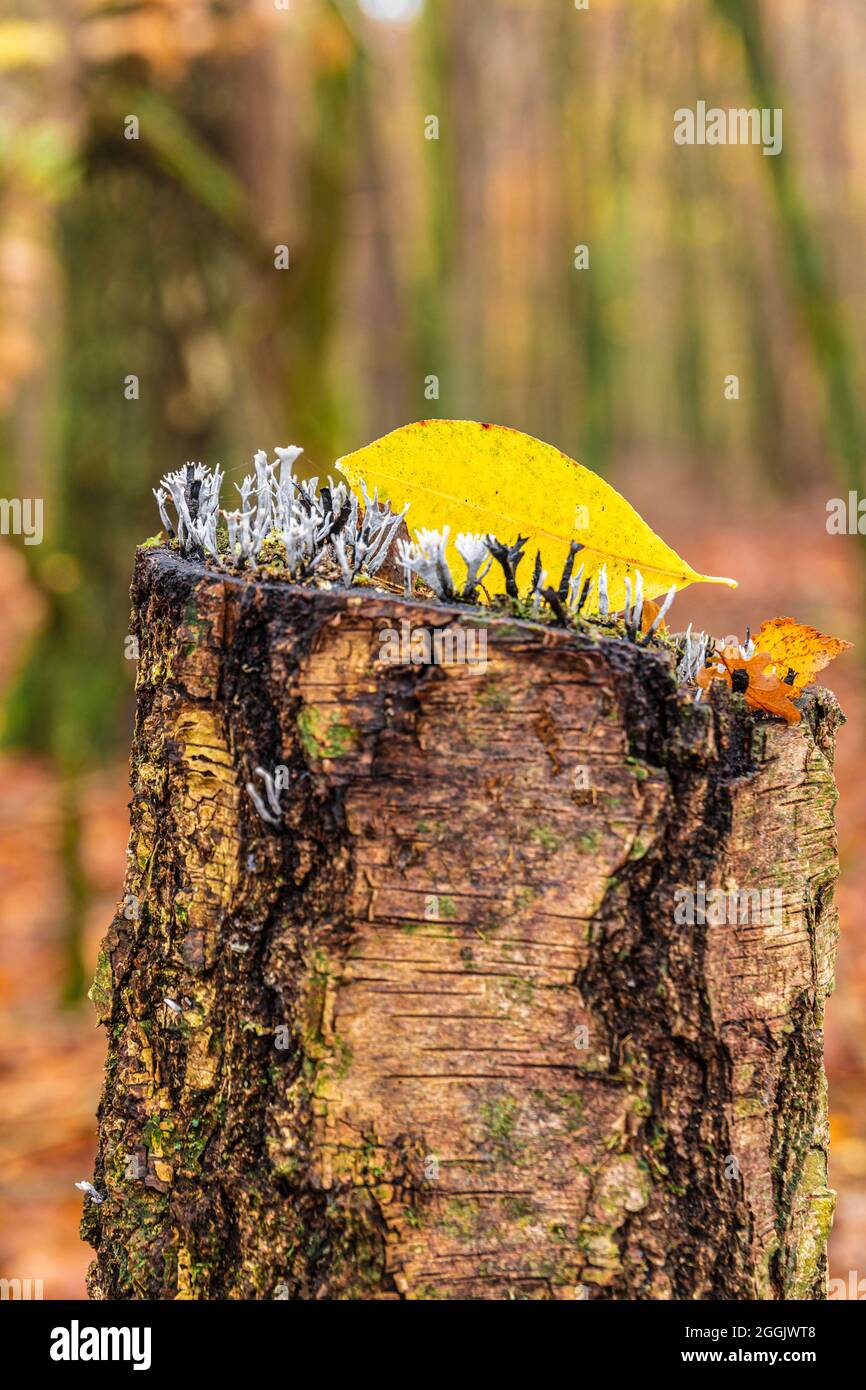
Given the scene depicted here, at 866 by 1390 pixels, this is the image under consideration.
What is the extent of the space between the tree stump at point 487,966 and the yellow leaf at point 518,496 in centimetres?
25

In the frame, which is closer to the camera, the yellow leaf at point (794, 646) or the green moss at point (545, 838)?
the green moss at point (545, 838)

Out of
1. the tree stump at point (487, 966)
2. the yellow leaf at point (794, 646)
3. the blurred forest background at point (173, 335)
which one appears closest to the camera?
the tree stump at point (487, 966)

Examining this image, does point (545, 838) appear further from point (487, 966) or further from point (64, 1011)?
point (64, 1011)

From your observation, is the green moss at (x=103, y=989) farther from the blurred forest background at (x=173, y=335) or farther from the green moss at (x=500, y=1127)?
the blurred forest background at (x=173, y=335)

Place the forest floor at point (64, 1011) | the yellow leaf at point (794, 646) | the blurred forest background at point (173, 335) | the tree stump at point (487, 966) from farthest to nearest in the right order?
the blurred forest background at point (173, 335)
the forest floor at point (64, 1011)
the yellow leaf at point (794, 646)
the tree stump at point (487, 966)

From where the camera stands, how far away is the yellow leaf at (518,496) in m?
1.47

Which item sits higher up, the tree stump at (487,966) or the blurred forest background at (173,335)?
the blurred forest background at (173,335)

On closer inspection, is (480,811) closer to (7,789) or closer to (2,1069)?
(2,1069)

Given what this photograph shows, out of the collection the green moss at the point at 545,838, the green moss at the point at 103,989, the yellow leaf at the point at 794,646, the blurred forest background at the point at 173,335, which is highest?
the blurred forest background at the point at 173,335

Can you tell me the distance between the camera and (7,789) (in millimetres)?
6852

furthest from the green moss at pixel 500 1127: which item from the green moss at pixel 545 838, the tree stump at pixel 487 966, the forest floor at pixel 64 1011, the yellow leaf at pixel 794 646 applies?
the forest floor at pixel 64 1011

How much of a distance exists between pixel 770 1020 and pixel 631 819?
0.31 m

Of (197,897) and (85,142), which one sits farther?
(85,142)
